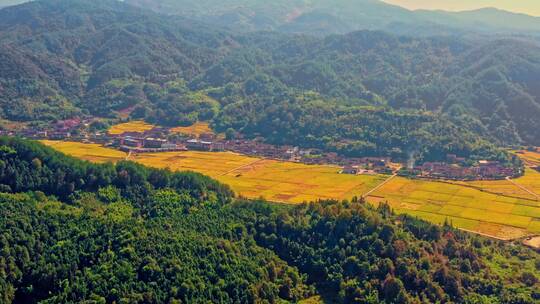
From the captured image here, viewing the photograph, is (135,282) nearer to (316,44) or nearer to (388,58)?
(388,58)

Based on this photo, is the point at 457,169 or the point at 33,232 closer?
the point at 33,232

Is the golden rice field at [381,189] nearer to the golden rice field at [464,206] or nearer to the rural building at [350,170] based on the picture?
the golden rice field at [464,206]

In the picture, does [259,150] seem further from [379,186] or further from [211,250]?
[211,250]

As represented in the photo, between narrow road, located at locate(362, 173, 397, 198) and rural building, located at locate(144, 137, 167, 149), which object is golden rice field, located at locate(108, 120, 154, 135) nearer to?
rural building, located at locate(144, 137, 167, 149)

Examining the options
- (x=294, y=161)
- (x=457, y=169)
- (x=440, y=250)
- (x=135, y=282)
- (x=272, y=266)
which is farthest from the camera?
(x=294, y=161)

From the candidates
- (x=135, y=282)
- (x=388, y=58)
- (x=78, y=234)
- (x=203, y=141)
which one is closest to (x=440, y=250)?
(x=135, y=282)

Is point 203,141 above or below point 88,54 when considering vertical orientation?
below

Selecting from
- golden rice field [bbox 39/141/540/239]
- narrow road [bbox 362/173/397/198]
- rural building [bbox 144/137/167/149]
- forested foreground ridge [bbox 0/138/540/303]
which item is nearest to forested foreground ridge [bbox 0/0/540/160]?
narrow road [bbox 362/173/397/198]

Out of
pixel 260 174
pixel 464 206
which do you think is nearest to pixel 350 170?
pixel 260 174
